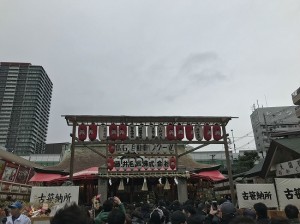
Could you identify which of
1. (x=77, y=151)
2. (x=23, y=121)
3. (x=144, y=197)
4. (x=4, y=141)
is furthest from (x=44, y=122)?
(x=144, y=197)

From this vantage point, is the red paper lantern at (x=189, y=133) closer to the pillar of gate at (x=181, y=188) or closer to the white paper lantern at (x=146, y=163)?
the pillar of gate at (x=181, y=188)

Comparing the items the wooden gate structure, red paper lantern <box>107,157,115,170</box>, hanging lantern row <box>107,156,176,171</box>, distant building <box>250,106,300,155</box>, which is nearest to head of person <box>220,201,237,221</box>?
the wooden gate structure

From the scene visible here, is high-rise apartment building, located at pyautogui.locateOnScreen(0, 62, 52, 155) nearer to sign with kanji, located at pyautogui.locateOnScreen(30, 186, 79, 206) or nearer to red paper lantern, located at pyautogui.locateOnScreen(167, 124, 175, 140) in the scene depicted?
red paper lantern, located at pyautogui.locateOnScreen(167, 124, 175, 140)

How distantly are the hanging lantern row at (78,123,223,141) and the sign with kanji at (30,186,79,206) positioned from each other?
224 inches

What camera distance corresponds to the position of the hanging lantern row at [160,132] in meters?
15.7

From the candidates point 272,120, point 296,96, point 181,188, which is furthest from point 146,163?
point 272,120

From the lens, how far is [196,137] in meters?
16.2

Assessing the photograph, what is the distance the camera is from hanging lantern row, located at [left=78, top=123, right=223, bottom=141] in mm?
15748

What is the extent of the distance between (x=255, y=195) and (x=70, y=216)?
381 inches

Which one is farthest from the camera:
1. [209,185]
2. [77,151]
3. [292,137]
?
[77,151]

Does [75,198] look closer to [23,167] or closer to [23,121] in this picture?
[23,167]

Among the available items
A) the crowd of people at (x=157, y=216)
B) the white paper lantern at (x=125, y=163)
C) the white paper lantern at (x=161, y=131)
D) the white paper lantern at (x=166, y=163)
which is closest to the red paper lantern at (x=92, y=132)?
the white paper lantern at (x=161, y=131)

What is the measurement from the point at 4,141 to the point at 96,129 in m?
89.9

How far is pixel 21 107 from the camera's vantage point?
312 feet
